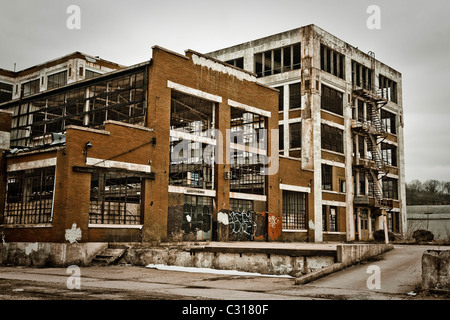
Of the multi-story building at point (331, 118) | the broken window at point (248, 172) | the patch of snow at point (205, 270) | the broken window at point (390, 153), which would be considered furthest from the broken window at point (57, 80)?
the broken window at point (390, 153)

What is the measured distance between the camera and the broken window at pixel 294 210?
109 feet

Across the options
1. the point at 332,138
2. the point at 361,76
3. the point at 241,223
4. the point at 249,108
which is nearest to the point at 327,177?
the point at 332,138

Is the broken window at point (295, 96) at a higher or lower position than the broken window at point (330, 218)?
higher

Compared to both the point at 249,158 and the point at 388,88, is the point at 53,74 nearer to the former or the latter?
the point at 249,158

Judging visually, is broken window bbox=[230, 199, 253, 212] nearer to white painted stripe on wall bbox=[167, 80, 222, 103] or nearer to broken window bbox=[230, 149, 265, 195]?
broken window bbox=[230, 149, 265, 195]

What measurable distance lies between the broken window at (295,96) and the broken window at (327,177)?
5.45 metres

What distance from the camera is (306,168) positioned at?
36219mm

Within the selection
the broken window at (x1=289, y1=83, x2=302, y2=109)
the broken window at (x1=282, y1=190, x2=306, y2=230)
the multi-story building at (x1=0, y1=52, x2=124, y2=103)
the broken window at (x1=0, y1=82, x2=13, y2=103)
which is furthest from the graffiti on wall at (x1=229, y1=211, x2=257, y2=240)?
the broken window at (x1=0, y1=82, x2=13, y2=103)

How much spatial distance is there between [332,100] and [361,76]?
20.9 feet

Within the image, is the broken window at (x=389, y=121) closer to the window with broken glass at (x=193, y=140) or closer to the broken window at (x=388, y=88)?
the broken window at (x=388, y=88)
